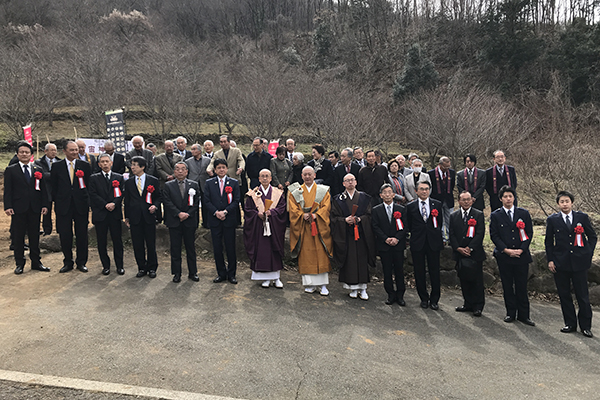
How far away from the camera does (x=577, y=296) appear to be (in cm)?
561

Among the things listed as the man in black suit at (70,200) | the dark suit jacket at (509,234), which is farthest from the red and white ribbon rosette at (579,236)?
the man in black suit at (70,200)

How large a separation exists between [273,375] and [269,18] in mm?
71394

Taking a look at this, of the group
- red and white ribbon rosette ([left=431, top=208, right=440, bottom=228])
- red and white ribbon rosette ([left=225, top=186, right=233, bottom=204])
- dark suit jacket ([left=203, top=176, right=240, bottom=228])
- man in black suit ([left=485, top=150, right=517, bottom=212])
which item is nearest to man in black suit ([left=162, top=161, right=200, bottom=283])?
dark suit jacket ([left=203, top=176, right=240, bottom=228])

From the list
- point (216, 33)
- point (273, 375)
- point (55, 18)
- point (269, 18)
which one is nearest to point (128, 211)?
point (273, 375)

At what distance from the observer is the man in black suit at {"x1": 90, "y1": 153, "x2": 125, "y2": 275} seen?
681cm

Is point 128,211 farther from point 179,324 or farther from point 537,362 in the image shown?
point 537,362

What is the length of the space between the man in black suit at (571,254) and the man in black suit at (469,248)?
91 centimetres

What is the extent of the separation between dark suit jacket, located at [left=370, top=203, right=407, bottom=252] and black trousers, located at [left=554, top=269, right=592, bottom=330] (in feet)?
7.06

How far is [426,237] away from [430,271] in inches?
21.7

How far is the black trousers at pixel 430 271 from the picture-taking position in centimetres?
635

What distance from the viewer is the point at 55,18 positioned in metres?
47.7

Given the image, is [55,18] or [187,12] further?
[187,12]

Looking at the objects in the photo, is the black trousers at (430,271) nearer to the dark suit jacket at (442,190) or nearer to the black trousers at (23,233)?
the dark suit jacket at (442,190)

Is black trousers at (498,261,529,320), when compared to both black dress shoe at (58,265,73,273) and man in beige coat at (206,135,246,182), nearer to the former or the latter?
man in beige coat at (206,135,246,182)
